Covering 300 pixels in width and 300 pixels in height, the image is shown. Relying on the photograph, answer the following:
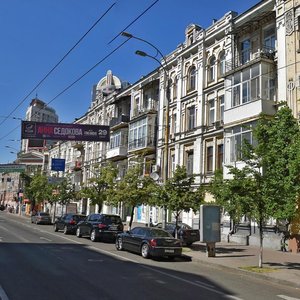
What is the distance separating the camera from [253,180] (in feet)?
53.2

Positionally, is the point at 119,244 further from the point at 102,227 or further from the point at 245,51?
the point at 245,51

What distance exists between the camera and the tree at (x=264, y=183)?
1555 cm

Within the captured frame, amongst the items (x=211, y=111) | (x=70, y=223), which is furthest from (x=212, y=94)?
(x=70, y=223)

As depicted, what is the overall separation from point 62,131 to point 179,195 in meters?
Answer: 10.5

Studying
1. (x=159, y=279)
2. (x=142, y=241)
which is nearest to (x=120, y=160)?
(x=142, y=241)

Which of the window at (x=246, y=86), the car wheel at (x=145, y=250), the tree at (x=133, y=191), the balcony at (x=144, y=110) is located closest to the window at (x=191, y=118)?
the balcony at (x=144, y=110)

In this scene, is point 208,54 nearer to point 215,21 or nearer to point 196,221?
point 215,21

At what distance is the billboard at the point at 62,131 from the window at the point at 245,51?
10.7 m

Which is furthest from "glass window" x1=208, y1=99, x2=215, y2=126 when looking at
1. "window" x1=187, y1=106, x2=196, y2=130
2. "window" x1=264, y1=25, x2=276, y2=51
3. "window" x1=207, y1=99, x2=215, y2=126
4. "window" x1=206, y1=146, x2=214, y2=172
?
"window" x1=264, y1=25, x2=276, y2=51

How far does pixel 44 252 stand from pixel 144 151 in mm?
24197

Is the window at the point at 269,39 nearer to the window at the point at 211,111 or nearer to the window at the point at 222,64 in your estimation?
the window at the point at 222,64

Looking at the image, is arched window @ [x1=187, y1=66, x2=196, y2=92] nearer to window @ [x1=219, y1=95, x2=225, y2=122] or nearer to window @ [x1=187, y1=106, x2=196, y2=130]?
→ window @ [x1=187, y1=106, x2=196, y2=130]

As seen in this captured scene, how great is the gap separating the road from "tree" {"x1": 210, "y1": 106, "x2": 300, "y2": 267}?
251 centimetres

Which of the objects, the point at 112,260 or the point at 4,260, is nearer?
the point at 4,260
